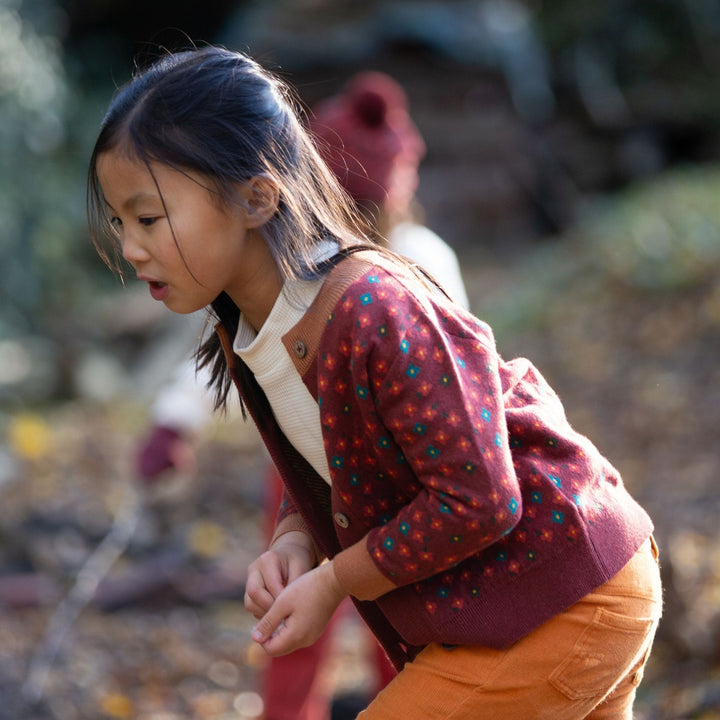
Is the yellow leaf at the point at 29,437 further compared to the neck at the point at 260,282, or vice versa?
the yellow leaf at the point at 29,437

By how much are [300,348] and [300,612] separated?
0.40 m

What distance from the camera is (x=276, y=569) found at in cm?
171

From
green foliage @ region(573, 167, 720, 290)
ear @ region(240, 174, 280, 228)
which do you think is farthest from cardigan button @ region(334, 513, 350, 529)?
green foliage @ region(573, 167, 720, 290)

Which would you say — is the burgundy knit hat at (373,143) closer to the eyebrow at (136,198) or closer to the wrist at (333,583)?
the eyebrow at (136,198)

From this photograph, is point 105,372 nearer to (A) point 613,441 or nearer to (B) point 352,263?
(A) point 613,441

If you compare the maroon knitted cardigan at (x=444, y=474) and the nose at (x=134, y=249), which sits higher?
the nose at (x=134, y=249)

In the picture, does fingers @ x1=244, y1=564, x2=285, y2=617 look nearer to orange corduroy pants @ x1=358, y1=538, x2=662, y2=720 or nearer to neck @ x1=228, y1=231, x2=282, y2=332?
orange corduroy pants @ x1=358, y1=538, x2=662, y2=720

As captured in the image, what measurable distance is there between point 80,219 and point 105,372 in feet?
6.31

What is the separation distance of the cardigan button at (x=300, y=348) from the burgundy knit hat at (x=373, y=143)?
129 cm

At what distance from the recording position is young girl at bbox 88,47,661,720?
4.74 feet

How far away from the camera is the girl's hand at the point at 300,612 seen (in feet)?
5.09

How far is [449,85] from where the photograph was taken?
12891 millimetres

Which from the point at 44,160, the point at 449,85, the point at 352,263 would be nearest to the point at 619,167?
the point at 449,85

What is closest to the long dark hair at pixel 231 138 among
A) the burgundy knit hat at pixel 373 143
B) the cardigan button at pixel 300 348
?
the cardigan button at pixel 300 348
